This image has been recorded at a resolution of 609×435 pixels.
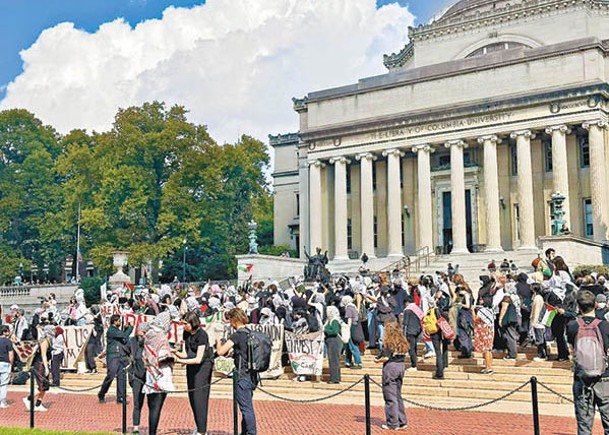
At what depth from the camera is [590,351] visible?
9828 millimetres

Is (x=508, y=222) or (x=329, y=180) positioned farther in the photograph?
(x=329, y=180)

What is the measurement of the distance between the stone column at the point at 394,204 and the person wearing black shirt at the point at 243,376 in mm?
37282

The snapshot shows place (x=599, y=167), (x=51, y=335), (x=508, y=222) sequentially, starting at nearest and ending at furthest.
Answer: (x=51, y=335) → (x=599, y=167) → (x=508, y=222)

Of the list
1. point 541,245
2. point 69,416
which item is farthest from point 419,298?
point 541,245

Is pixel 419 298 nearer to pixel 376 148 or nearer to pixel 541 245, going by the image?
pixel 541 245

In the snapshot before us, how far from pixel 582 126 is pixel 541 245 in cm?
1035

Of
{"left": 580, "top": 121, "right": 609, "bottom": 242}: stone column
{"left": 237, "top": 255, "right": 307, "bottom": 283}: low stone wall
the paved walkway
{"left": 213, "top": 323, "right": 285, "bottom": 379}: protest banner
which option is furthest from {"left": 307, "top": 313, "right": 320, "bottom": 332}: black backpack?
{"left": 580, "top": 121, "right": 609, "bottom": 242}: stone column

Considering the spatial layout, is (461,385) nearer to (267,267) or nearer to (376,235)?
(267,267)

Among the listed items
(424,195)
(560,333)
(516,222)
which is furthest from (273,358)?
(516,222)

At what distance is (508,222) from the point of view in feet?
155

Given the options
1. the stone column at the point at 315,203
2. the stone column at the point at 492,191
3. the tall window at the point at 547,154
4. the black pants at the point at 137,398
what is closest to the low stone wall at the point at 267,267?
the stone column at the point at 315,203

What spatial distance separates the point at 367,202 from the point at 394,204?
2.06 m

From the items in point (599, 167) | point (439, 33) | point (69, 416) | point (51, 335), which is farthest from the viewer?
point (439, 33)

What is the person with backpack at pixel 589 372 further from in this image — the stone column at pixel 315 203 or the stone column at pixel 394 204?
the stone column at pixel 315 203
